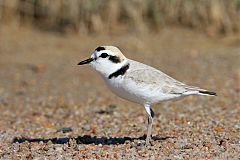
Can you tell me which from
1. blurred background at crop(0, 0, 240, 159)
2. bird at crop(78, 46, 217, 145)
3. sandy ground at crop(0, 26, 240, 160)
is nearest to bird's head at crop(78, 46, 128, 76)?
bird at crop(78, 46, 217, 145)

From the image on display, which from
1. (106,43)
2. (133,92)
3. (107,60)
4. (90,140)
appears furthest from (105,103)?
(106,43)

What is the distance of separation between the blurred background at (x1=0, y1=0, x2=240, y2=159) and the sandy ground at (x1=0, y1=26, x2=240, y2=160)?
2cm

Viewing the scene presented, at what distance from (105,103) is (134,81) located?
3.14 m

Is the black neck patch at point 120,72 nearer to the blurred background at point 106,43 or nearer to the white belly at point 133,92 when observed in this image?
the white belly at point 133,92

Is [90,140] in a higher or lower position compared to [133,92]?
lower

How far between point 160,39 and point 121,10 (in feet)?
4.16

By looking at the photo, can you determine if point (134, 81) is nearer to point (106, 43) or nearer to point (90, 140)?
point (90, 140)

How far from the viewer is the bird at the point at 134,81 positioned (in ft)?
19.1

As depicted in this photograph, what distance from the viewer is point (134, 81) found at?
5785 mm

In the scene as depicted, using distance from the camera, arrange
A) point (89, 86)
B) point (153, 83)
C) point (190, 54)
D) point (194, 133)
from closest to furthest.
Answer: point (153, 83) → point (194, 133) → point (89, 86) → point (190, 54)

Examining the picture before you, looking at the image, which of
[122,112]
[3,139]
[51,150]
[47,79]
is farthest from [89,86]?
[51,150]

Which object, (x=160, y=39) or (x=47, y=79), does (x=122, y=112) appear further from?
(x=160, y=39)

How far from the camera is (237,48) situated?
12141 millimetres

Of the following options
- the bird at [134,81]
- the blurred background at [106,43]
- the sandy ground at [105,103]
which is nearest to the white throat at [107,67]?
the bird at [134,81]
